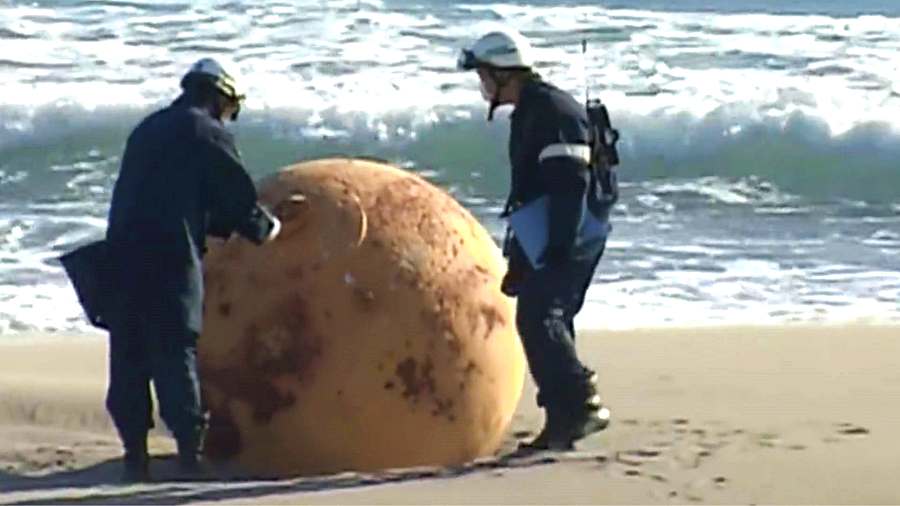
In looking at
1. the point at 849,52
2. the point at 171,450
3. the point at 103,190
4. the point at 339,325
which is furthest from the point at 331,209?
the point at 849,52

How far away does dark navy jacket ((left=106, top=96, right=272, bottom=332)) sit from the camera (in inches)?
285

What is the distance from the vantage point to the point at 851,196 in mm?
16312

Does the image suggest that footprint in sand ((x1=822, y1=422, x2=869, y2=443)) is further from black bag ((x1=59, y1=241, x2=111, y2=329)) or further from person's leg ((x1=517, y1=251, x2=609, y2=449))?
black bag ((x1=59, y1=241, x2=111, y2=329))

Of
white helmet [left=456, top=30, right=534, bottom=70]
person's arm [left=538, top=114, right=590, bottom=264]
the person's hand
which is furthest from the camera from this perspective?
white helmet [left=456, top=30, right=534, bottom=70]

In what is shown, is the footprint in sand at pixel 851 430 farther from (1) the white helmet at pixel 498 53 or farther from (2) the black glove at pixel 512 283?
(1) the white helmet at pixel 498 53

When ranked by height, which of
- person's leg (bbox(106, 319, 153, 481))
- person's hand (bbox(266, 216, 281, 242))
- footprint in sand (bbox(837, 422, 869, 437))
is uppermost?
person's hand (bbox(266, 216, 281, 242))

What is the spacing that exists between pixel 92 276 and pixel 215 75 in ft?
2.40

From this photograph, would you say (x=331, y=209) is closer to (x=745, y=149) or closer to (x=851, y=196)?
(x=851, y=196)

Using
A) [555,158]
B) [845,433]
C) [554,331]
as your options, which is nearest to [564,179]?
[555,158]

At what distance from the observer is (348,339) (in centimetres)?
726

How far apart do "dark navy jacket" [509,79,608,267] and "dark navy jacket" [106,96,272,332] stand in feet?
2.93

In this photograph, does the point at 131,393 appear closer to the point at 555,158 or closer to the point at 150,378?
the point at 150,378

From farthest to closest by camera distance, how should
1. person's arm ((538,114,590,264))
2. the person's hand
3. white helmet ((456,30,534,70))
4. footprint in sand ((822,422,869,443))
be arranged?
footprint in sand ((822,422,869,443)), white helmet ((456,30,534,70)), person's arm ((538,114,590,264)), the person's hand

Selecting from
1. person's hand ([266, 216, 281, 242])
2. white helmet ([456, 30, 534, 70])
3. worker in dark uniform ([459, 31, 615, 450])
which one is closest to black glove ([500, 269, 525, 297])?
worker in dark uniform ([459, 31, 615, 450])
